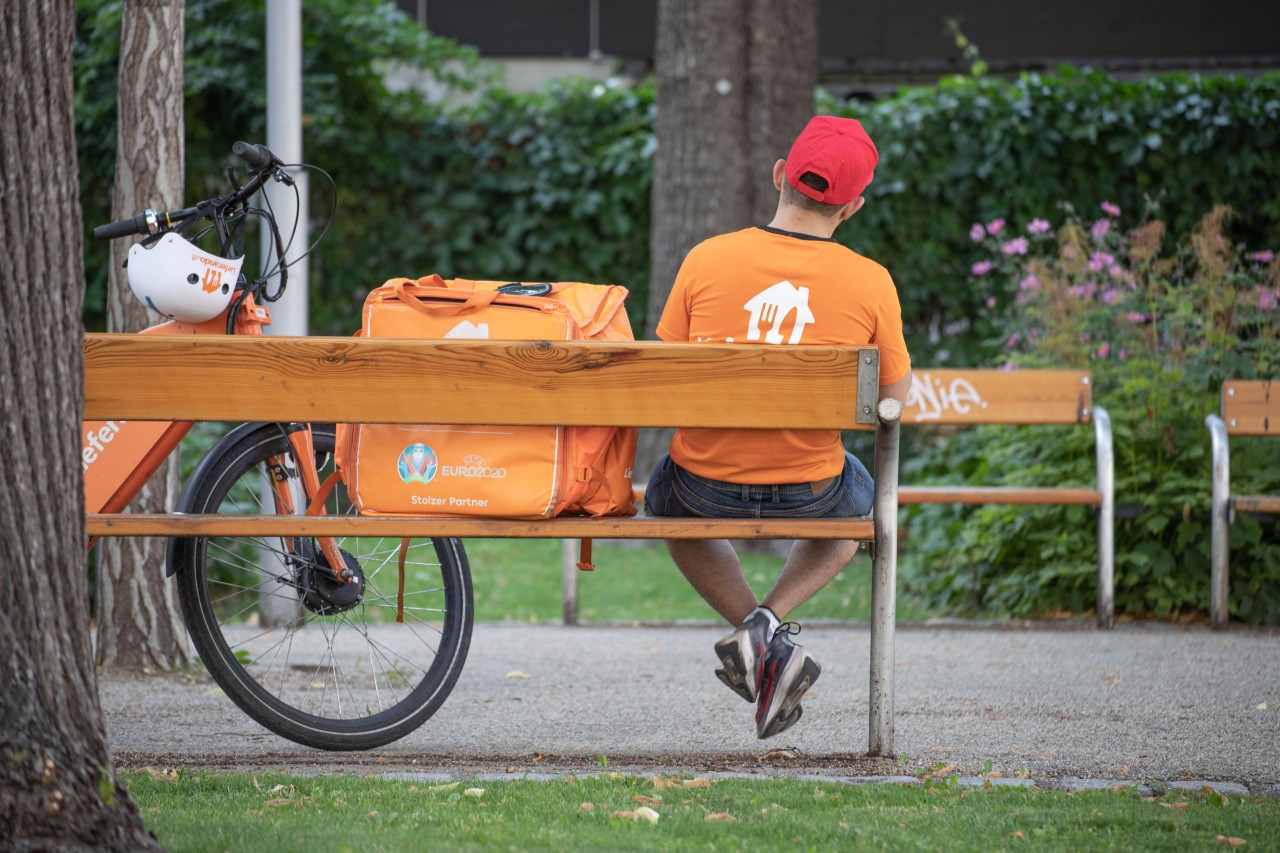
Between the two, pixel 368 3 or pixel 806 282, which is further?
pixel 368 3

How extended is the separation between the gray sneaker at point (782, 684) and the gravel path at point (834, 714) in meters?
0.12

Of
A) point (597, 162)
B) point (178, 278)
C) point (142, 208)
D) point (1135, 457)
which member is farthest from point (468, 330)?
point (597, 162)

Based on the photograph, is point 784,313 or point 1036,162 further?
point 1036,162

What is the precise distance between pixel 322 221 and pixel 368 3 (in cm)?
160

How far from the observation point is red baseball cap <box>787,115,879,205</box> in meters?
3.58

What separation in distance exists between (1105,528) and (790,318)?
321 centimetres

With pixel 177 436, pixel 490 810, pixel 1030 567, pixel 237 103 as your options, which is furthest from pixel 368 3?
pixel 490 810

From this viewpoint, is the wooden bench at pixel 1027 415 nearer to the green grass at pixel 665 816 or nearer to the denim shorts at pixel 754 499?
the denim shorts at pixel 754 499

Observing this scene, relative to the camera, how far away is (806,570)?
3695mm

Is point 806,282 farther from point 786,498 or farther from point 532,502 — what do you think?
point 532,502

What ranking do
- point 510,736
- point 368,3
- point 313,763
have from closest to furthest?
point 313,763, point 510,736, point 368,3

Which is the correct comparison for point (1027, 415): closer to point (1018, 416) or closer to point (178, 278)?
point (1018, 416)

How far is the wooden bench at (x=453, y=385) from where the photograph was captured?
3.27 meters

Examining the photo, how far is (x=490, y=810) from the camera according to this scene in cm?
296
